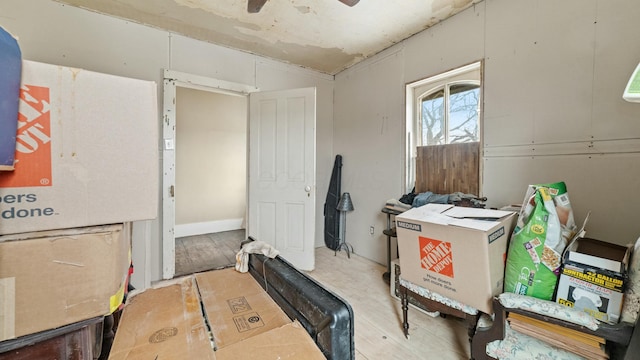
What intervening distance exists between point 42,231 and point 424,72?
3018 millimetres

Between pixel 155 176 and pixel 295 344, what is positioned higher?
pixel 155 176

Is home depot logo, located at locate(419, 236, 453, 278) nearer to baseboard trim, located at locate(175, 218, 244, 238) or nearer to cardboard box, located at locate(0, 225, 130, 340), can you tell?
cardboard box, located at locate(0, 225, 130, 340)

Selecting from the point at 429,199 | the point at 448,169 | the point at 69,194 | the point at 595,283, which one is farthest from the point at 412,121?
the point at 69,194

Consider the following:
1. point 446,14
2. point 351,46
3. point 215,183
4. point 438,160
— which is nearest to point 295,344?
point 438,160

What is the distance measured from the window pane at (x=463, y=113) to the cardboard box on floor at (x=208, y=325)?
236 cm

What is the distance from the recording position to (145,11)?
7.73 ft

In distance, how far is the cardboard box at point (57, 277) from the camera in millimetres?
553

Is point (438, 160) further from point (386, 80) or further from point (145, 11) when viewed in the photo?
point (145, 11)

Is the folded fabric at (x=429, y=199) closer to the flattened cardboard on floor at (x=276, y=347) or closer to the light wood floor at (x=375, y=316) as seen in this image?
the light wood floor at (x=375, y=316)

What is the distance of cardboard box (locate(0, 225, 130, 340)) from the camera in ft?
1.81

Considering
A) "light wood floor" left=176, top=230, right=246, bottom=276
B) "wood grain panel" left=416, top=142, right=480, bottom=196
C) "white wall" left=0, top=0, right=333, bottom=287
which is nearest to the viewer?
"white wall" left=0, top=0, right=333, bottom=287

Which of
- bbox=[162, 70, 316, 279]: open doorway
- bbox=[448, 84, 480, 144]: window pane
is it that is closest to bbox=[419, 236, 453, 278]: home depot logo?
bbox=[448, 84, 480, 144]: window pane

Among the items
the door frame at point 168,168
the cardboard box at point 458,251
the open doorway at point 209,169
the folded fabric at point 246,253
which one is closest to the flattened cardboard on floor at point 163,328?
the folded fabric at point 246,253

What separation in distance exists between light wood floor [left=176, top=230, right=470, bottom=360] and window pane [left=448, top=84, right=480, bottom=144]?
65.4 inches
